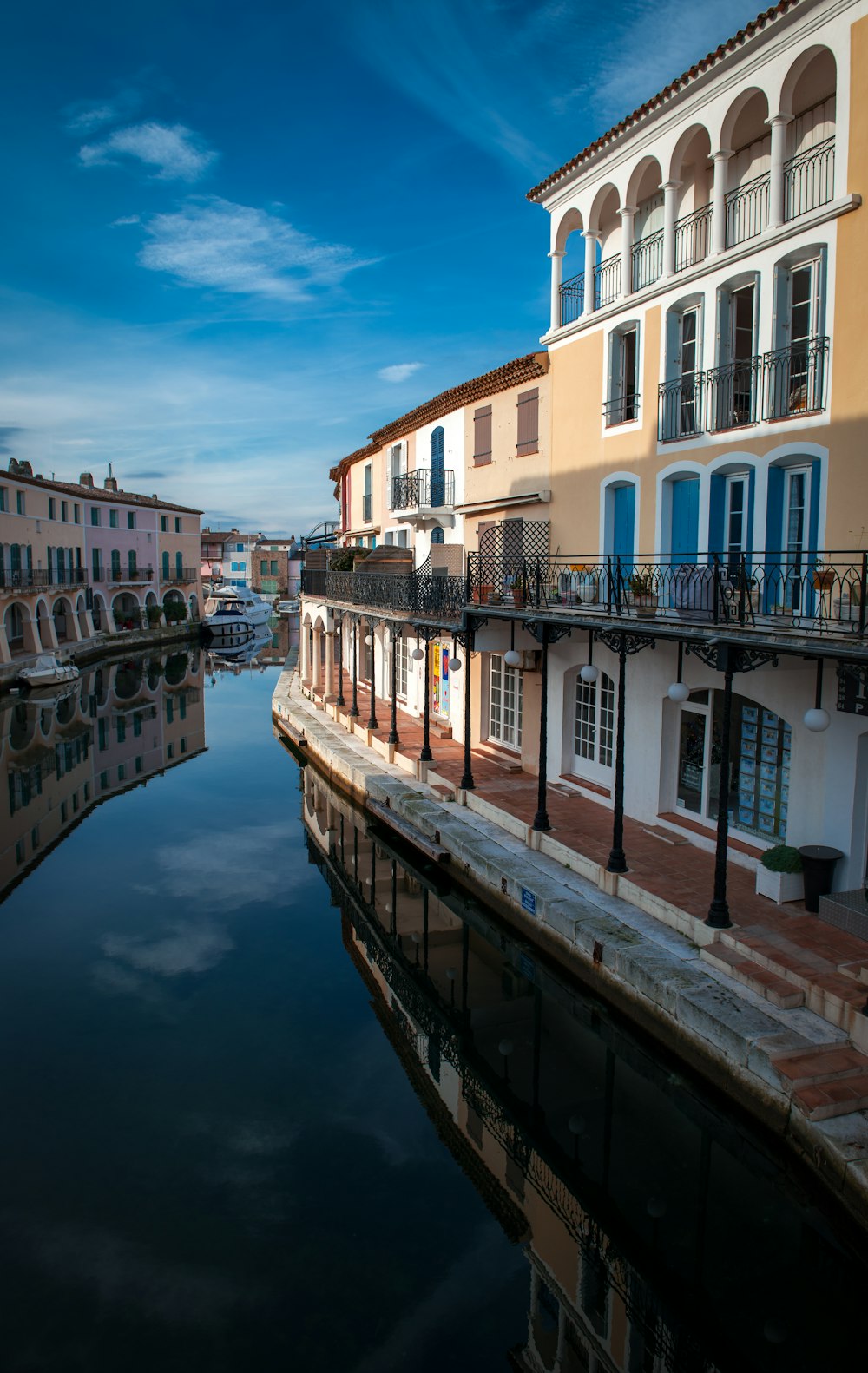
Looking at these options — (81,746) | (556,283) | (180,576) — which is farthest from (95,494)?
(556,283)

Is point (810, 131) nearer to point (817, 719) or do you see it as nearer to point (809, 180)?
point (809, 180)

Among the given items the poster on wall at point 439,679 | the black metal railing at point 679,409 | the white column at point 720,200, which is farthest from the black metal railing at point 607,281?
the poster on wall at point 439,679

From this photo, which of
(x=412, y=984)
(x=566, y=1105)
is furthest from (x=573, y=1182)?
(x=412, y=984)

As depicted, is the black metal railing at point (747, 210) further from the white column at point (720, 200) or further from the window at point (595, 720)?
the window at point (595, 720)

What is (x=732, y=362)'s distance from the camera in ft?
39.9

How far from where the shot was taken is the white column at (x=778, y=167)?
1118cm

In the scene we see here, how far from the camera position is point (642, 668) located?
46.5ft

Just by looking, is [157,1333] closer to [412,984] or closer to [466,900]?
[412,984]

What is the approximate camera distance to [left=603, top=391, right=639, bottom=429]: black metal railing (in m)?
14.9

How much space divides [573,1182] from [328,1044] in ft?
11.7

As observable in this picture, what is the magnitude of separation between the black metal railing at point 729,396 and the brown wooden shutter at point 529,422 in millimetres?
5464

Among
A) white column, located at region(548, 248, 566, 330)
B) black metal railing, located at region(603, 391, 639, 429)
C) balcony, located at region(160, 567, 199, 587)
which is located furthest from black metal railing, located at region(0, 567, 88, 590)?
black metal railing, located at region(603, 391, 639, 429)

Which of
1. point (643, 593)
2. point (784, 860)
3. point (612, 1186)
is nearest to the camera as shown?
point (612, 1186)

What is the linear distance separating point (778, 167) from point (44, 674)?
1313 inches
